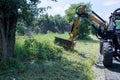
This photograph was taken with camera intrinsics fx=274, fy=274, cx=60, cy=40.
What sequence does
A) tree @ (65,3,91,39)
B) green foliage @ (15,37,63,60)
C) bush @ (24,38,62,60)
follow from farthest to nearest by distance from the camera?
1. tree @ (65,3,91,39)
2. bush @ (24,38,62,60)
3. green foliage @ (15,37,63,60)

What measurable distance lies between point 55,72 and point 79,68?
4.16 feet

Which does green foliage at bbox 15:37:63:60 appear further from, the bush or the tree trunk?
the tree trunk

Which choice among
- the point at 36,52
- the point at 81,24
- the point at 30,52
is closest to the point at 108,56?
the point at 36,52

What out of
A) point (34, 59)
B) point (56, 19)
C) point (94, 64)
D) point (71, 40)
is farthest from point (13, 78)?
point (56, 19)

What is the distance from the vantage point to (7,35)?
8273 millimetres

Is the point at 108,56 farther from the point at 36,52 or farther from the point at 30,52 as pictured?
the point at 30,52

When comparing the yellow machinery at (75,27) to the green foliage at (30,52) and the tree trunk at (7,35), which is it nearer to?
the green foliage at (30,52)

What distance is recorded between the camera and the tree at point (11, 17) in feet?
25.3

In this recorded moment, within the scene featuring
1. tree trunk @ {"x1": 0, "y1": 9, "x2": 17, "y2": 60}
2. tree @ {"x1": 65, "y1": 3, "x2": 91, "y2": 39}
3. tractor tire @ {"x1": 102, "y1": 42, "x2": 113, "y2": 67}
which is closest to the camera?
tree trunk @ {"x1": 0, "y1": 9, "x2": 17, "y2": 60}

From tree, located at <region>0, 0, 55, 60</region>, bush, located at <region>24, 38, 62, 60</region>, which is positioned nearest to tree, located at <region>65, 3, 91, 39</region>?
bush, located at <region>24, 38, 62, 60</region>

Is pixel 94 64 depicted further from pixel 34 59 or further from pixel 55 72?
pixel 55 72

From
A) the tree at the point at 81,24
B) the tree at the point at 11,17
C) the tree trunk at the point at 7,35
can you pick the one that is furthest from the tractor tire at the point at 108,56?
the tree at the point at 81,24

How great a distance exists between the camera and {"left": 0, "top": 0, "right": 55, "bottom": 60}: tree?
25.3ft

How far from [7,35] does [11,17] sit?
56 cm
